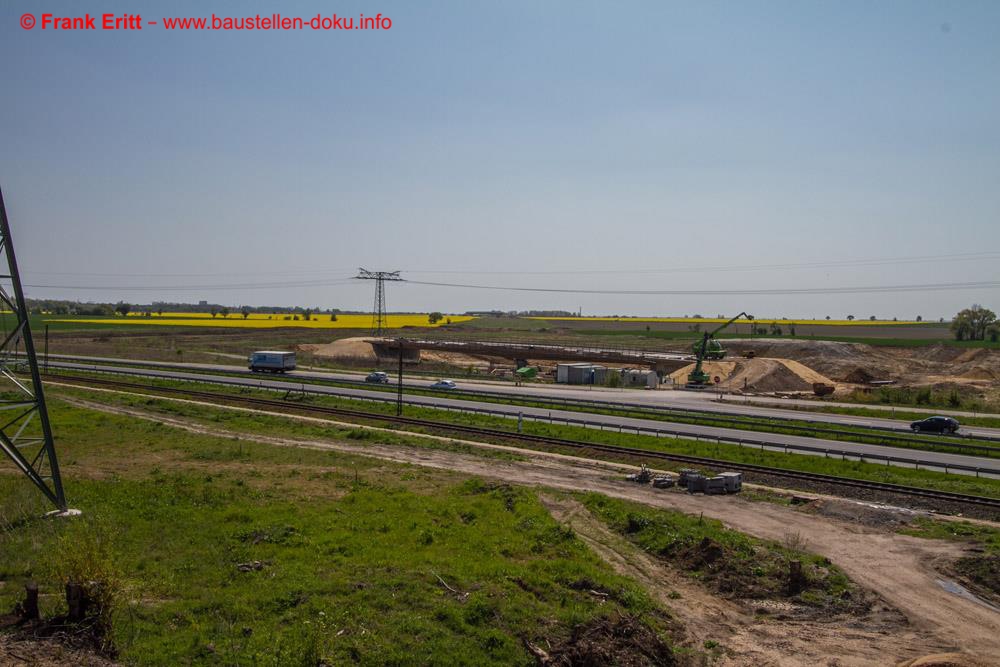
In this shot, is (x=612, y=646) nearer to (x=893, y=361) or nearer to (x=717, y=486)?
(x=717, y=486)

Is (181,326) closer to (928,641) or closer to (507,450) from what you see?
(507,450)

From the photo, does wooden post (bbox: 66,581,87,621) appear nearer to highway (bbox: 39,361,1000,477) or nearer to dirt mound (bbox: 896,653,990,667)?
dirt mound (bbox: 896,653,990,667)

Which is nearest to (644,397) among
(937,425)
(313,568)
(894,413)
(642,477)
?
(894,413)

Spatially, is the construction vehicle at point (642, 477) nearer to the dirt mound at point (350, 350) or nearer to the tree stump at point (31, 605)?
the tree stump at point (31, 605)

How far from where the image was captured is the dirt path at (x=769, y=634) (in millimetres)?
14227

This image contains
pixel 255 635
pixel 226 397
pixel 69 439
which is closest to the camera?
pixel 255 635

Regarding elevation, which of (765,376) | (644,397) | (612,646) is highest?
(765,376)

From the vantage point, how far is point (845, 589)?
17625 mm

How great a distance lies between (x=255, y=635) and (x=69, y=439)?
89.7ft

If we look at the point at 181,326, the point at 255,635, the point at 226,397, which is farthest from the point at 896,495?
the point at 181,326

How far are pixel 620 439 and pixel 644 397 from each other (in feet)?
82.8

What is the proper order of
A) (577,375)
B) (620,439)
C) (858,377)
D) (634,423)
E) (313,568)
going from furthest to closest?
(858,377) < (577,375) < (634,423) < (620,439) < (313,568)

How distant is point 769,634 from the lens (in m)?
15.3

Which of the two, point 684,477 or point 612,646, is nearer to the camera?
point 612,646
